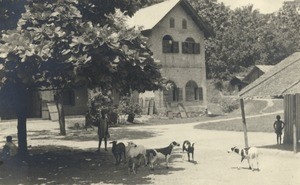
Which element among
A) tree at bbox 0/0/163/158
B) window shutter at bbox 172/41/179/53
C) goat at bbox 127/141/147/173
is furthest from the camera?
window shutter at bbox 172/41/179/53

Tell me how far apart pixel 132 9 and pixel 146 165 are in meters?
5.30

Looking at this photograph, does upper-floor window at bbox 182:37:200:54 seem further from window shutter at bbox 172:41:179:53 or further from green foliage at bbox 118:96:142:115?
green foliage at bbox 118:96:142:115

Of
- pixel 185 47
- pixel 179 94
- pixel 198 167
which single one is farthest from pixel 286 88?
pixel 185 47

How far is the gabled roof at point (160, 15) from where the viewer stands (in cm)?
3612

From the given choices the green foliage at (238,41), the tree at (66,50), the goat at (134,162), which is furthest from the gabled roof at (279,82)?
the green foliage at (238,41)

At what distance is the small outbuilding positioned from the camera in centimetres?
1545

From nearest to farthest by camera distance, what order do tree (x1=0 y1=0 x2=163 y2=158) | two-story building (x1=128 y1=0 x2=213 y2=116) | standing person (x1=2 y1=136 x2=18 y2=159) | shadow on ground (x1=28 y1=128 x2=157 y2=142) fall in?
tree (x1=0 y1=0 x2=163 y2=158), standing person (x1=2 y1=136 x2=18 y2=159), shadow on ground (x1=28 y1=128 x2=157 y2=142), two-story building (x1=128 y1=0 x2=213 y2=116)

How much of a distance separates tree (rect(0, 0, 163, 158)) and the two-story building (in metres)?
23.4

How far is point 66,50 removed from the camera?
36.2 ft

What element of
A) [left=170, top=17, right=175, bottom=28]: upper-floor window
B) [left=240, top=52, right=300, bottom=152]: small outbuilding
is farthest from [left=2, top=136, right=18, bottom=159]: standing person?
[left=170, top=17, right=175, bottom=28]: upper-floor window

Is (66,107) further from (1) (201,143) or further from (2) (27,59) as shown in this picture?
(2) (27,59)

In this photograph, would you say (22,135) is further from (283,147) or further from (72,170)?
(283,147)

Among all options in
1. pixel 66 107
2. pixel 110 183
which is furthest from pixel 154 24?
pixel 110 183

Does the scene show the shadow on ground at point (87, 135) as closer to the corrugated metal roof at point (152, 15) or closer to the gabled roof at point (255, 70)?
the corrugated metal roof at point (152, 15)
